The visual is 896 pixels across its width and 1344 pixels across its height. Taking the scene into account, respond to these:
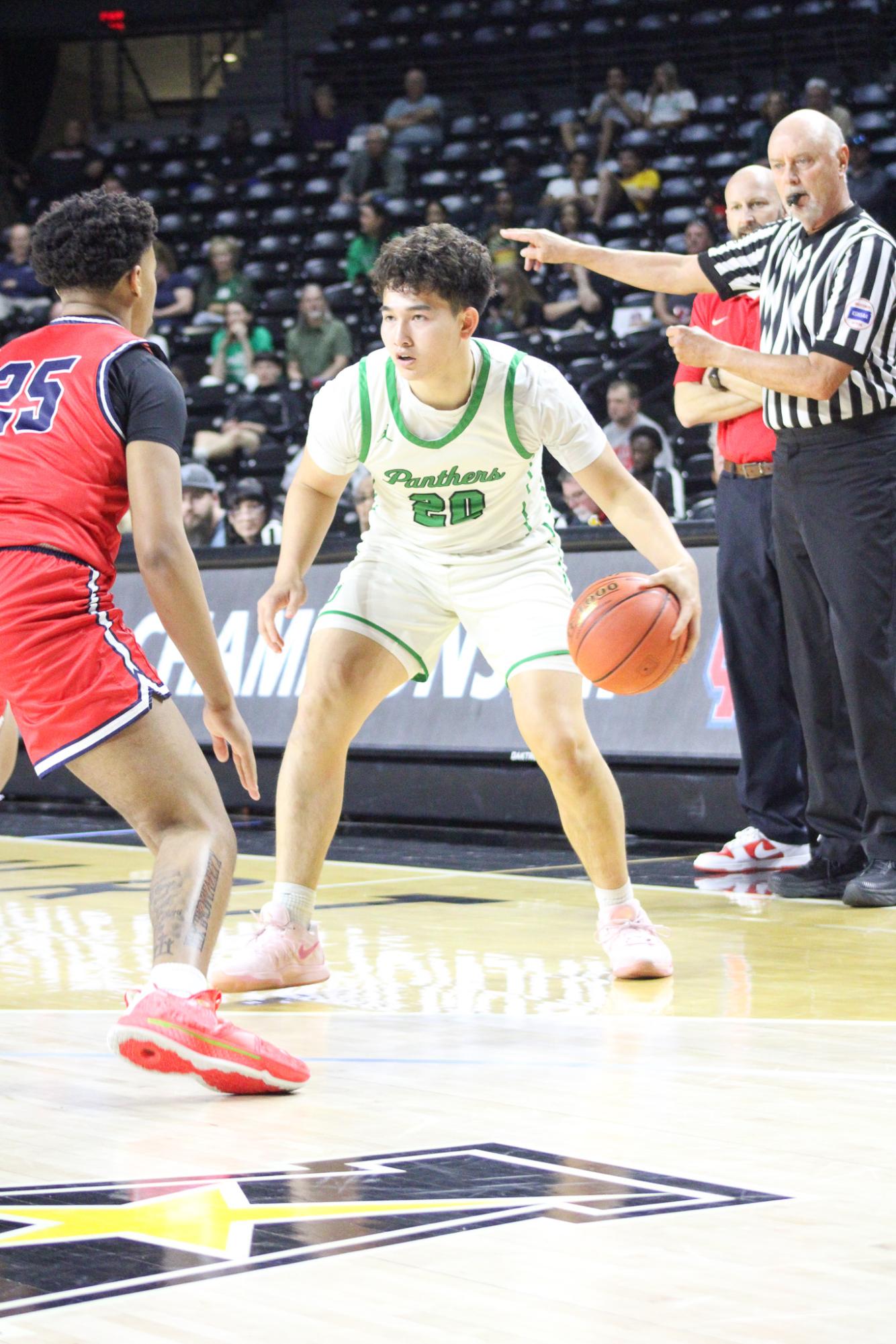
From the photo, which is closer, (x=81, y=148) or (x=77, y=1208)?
(x=77, y=1208)

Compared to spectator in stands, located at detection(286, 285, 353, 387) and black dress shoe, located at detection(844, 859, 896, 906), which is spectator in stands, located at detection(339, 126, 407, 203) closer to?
spectator in stands, located at detection(286, 285, 353, 387)

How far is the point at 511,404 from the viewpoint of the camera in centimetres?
454

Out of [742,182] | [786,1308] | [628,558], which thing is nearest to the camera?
[786,1308]

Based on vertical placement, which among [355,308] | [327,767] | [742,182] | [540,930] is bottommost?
[540,930]

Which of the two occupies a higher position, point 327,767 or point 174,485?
point 174,485

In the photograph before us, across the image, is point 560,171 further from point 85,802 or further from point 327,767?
point 327,767

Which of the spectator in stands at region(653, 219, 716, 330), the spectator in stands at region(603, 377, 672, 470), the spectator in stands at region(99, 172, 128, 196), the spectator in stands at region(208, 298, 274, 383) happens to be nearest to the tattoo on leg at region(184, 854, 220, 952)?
the spectator in stands at region(603, 377, 672, 470)

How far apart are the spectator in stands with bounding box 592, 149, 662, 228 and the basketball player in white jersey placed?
10439 mm

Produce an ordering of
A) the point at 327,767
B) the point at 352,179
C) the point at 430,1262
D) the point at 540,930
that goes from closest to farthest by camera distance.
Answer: the point at 430,1262, the point at 327,767, the point at 540,930, the point at 352,179

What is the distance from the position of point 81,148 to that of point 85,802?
12.8 metres

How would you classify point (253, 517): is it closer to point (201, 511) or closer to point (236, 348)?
point (201, 511)

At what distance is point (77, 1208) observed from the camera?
244cm

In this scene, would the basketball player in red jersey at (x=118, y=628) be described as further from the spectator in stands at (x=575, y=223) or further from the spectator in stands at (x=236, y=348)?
the spectator in stands at (x=236, y=348)

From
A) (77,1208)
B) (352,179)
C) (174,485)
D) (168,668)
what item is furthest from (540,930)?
(352,179)
